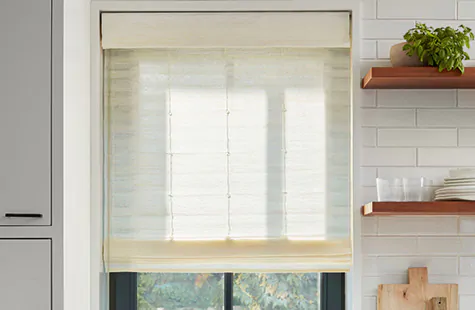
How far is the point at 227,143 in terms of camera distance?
8.07 ft

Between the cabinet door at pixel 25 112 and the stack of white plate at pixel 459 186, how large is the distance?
133 cm

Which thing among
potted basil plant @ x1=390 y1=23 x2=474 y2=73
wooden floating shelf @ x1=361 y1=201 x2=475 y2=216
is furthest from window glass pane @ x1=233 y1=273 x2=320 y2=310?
potted basil plant @ x1=390 y1=23 x2=474 y2=73

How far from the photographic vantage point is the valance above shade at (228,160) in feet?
8.00

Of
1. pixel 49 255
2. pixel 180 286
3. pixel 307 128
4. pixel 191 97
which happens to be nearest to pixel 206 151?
pixel 191 97

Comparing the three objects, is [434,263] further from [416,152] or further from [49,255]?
[49,255]

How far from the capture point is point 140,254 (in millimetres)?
2436

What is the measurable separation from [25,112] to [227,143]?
0.77 metres

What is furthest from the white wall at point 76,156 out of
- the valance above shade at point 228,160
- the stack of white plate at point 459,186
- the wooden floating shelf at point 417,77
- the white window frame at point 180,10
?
the stack of white plate at point 459,186

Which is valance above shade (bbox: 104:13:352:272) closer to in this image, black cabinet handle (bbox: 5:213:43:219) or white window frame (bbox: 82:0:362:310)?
white window frame (bbox: 82:0:362:310)

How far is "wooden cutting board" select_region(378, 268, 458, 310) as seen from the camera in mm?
2365

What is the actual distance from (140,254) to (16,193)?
59 cm

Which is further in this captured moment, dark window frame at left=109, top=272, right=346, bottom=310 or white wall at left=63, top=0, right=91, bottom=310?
dark window frame at left=109, top=272, right=346, bottom=310

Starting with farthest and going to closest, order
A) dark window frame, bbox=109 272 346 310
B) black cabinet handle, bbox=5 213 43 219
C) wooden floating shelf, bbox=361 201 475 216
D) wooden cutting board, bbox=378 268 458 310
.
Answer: dark window frame, bbox=109 272 346 310 < wooden cutting board, bbox=378 268 458 310 < wooden floating shelf, bbox=361 201 475 216 < black cabinet handle, bbox=5 213 43 219

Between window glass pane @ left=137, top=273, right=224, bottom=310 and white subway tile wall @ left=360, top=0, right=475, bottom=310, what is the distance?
1.92 feet
